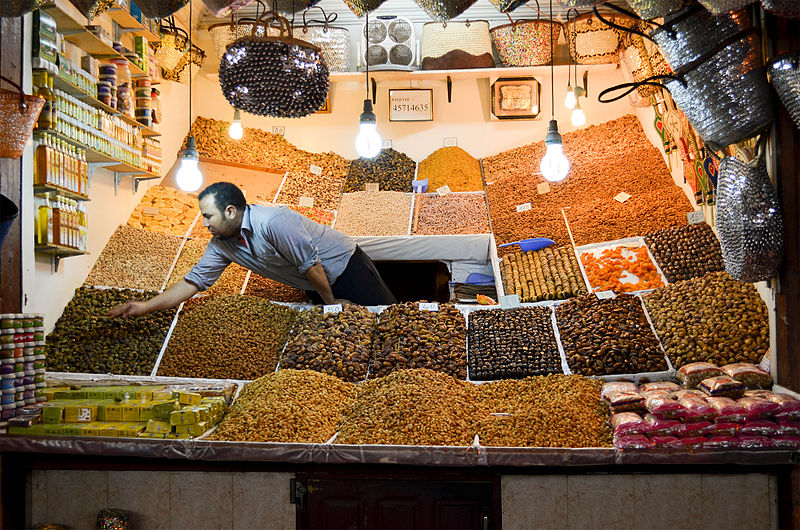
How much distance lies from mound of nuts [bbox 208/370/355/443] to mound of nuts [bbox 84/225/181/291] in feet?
4.96

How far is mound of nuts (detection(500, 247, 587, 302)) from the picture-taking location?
4.16m

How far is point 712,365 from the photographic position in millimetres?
3158

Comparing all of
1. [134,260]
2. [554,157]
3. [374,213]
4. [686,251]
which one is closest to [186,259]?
[134,260]

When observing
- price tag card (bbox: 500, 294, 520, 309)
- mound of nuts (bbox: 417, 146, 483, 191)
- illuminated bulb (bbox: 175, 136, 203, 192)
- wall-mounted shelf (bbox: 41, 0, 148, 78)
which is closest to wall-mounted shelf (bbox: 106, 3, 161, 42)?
wall-mounted shelf (bbox: 41, 0, 148, 78)

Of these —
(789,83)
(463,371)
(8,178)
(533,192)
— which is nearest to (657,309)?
(463,371)

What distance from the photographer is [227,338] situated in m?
3.79

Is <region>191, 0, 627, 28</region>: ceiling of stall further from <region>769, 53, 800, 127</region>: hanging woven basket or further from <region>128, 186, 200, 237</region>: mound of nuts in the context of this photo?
<region>769, 53, 800, 127</region>: hanging woven basket

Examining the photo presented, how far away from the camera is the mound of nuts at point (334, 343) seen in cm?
350

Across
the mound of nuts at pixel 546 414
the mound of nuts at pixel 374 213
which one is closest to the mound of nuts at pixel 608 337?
the mound of nuts at pixel 546 414

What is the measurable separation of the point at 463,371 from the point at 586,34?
11.5 feet

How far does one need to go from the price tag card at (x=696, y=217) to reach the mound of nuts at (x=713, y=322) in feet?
3.19

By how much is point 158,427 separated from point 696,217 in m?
3.55

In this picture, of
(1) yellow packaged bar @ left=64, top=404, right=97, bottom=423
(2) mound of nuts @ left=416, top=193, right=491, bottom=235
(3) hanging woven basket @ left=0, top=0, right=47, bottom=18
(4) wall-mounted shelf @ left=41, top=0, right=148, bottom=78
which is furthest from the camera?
(2) mound of nuts @ left=416, top=193, right=491, bottom=235

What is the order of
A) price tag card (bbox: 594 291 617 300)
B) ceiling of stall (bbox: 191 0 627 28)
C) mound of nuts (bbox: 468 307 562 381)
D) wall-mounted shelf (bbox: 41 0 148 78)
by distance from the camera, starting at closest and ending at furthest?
mound of nuts (bbox: 468 307 562 381)
wall-mounted shelf (bbox: 41 0 148 78)
price tag card (bbox: 594 291 617 300)
ceiling of stall (bbox: 191 0 627 28)
